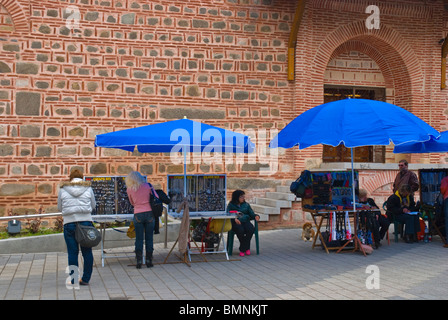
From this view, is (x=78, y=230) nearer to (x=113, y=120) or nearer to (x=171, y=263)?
(x=171, y=263)

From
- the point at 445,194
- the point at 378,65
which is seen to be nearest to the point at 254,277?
the point at 445,194

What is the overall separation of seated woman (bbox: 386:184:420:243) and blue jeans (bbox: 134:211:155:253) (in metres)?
5.02

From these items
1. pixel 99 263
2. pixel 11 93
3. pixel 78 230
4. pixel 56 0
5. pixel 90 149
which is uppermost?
pixel 56 0

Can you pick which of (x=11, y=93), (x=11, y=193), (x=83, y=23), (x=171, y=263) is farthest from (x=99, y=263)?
(x=83, y=23)

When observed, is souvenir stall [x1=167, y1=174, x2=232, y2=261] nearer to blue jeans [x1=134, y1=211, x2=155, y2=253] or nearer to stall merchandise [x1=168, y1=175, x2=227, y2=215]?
stall merchandise [x1=168, y1=175, x2=227, y2=215]

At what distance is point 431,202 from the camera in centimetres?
1105

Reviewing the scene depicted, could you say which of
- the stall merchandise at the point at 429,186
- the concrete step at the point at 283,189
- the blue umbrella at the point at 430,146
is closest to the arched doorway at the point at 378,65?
the concrete step at the point at 283,189

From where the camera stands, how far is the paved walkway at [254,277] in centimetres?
648

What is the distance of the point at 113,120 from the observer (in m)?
12.7

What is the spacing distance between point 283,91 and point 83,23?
16.7ft

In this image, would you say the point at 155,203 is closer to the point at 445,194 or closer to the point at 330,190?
the point at 330,190

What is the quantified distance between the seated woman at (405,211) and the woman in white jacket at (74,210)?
6.25 metres

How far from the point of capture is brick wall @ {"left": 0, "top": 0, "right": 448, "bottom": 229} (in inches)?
478

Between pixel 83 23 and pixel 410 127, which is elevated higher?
pixel 83 23
